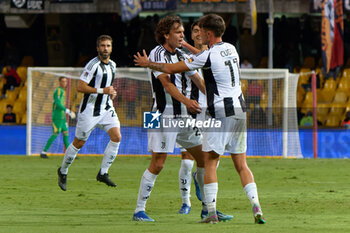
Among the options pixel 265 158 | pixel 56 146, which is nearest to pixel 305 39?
pixel 265 158

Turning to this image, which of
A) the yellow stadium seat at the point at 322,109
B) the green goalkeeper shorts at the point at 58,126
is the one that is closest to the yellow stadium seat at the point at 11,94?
the green goalkeeper shorts at the point at 58,126

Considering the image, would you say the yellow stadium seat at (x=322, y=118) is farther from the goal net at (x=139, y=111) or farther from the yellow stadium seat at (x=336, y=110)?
the goal net at (x=139, y=111)

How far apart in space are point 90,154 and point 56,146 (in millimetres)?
928

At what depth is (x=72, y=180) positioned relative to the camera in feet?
43.2

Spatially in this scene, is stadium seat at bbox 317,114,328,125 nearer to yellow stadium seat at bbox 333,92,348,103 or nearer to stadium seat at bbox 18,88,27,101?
yellow stadium seat at bbox 333,92,348,103

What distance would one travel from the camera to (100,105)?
469 inches

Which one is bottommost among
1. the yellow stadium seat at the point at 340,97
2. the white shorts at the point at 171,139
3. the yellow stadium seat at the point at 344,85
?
the yellow stadium seat at the point at 340,97

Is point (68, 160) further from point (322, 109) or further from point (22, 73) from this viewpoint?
point (22, 73)

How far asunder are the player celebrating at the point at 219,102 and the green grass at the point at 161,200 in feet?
1.37

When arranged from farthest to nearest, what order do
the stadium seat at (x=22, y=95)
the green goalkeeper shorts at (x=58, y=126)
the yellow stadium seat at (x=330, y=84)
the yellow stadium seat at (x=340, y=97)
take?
the stadium seat at (x=22, y=95)
the yellow stadium seat at (x=330, y=84)
the yellow stadium seat at (x=340, y=97)
the green goalkeeper shorts at (x=58, y=126)

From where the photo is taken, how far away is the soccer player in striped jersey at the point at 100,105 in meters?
11.6

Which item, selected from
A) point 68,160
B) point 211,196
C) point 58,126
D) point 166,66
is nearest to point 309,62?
point 58,126

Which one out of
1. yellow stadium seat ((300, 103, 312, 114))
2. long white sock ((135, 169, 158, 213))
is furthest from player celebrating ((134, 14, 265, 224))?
yellow stadium seat ((300, 103, 312, 114))

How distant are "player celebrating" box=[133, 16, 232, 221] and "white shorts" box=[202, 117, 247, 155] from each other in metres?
0.65
